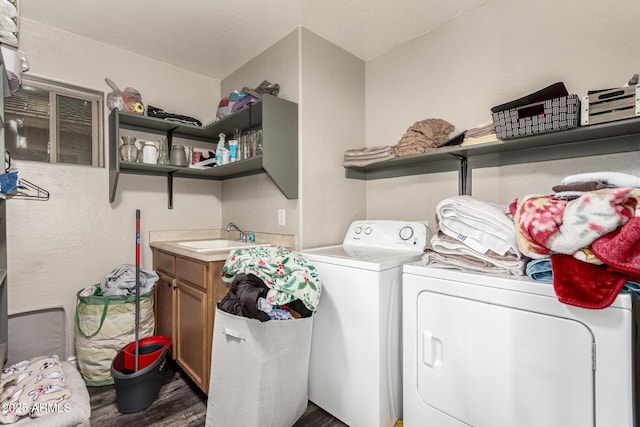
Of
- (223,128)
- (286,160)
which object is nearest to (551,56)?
(286,160)

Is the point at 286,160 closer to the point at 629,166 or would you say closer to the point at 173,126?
the point at 173,126

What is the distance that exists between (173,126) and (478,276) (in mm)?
2358

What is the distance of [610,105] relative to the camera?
3.89 ft

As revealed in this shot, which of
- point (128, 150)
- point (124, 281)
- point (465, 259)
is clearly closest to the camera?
point (465, 259)

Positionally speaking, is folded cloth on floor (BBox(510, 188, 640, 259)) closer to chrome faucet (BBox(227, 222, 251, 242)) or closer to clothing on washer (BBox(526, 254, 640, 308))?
clothing on washer (BBox(526, 254, 640, 308))

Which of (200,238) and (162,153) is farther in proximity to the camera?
(200,238)

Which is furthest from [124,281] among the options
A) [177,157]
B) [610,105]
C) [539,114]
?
[610,105]

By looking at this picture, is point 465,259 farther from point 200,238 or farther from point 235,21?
point 200,238

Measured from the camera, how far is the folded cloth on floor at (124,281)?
203 centimetres

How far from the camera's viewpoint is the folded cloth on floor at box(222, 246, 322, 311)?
137cm

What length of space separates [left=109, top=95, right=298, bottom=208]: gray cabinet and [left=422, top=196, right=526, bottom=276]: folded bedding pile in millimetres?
990

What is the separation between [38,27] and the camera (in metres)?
1.98

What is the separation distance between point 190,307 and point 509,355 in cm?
170

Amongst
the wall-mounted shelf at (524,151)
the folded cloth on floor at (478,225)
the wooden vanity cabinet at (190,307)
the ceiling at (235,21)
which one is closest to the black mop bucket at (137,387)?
the wooden vanity cabinet at (190,307)
